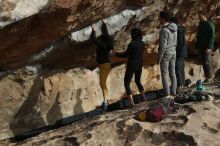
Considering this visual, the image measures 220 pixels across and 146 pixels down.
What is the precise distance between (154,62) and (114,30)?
3.51 metres

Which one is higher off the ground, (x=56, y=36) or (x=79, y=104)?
(x=56, y=36)

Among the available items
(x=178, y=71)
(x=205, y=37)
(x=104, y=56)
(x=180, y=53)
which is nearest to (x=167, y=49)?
(x=180, y=53)

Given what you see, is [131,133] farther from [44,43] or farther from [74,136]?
[44,43]

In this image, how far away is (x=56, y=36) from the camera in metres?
12.9

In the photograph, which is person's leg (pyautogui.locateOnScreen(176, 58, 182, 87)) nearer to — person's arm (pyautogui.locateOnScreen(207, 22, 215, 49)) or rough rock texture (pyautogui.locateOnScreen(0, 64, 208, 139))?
person's arm (pyautogui.locateOnScreen(207, 22, 215, 49))

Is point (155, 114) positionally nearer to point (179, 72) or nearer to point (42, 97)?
point (179, 72)

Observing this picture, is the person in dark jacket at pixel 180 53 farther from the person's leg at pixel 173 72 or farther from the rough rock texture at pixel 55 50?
the rough rock texture at pixel 55 50

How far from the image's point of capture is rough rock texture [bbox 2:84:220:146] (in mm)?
9180

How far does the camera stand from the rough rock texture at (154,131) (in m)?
9.18

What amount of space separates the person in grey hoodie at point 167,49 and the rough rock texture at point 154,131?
51.3 inches

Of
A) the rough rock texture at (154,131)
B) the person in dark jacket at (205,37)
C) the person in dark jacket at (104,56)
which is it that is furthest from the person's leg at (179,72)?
the rough rock texture at (154,131)

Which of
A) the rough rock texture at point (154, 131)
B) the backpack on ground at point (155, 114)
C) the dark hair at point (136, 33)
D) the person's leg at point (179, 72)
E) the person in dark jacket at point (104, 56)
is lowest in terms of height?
the rough rock texture at point (154, 131)

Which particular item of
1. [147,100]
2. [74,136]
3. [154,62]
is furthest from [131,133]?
[154,62]

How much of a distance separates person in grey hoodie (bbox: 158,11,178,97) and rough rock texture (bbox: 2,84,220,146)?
1302mm
